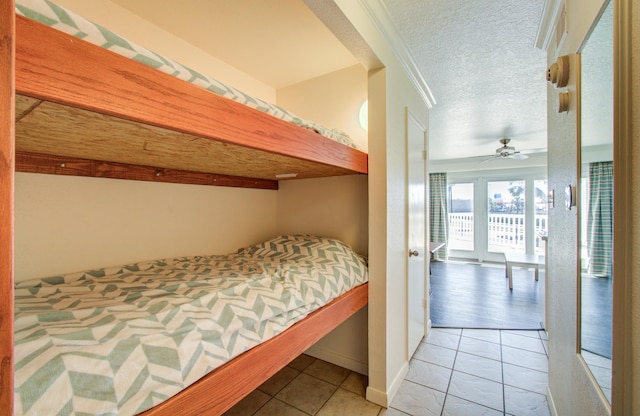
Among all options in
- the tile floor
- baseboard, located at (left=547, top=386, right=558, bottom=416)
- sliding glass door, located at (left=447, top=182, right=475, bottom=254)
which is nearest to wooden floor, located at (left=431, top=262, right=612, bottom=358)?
the tile floor

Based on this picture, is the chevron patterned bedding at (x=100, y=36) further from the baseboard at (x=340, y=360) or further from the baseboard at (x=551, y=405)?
the baseboard at (x=551, y=405)

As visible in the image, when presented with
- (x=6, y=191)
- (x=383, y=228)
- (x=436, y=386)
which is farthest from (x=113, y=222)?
(x=436, y=386)

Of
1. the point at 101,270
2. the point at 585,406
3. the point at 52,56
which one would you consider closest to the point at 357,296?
the point at 585,406

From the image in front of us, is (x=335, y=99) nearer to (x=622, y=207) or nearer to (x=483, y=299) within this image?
(x=622, y=207)

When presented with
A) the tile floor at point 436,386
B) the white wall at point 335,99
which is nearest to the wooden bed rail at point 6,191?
the tile floor at point 436,386

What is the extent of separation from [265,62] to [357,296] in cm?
175

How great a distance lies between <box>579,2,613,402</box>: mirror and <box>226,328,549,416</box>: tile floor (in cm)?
91

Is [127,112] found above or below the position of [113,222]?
above

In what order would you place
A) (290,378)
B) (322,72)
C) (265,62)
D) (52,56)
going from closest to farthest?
(52,56) < (290,378) < (265,62) < (322,72)

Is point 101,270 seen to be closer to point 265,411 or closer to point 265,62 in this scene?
point 265,411

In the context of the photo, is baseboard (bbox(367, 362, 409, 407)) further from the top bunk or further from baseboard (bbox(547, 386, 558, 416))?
the top bunk

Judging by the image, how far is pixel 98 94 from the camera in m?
0.52

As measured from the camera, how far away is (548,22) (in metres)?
1.40

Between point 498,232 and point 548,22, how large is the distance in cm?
541
